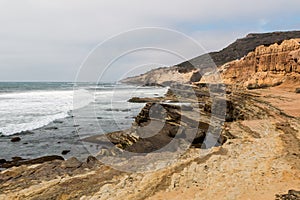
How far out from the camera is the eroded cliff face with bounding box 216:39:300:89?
109ft

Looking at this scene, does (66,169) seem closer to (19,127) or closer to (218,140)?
(218,140)

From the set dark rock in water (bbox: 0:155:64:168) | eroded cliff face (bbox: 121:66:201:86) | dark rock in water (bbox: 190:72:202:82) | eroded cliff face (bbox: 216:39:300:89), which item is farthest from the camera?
eroded cliff face (bbox: 121:66:201:86)

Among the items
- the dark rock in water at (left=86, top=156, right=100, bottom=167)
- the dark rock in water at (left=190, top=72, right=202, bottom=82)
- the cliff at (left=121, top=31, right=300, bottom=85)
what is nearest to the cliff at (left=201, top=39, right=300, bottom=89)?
the dark rock in water at (left=86, top=156, right=100, bottom=167)

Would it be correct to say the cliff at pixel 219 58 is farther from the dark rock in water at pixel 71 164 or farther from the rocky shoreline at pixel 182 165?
the dark rock in water at pixel 71 164

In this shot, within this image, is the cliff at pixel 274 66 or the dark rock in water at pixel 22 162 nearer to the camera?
the dark rock in water at pixel 22 162

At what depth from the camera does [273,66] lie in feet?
121

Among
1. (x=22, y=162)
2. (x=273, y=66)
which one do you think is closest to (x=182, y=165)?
(x=22, y=162)

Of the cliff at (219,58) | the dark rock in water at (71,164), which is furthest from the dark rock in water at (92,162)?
the cliff at (219,58)

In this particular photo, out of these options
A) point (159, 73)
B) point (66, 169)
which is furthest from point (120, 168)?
point (159, 73)

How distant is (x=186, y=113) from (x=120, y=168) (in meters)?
7.80

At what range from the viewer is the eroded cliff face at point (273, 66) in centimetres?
3320

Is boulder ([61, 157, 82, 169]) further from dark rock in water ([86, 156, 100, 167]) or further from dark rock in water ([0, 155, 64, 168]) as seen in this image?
dark rock in water ([0, 155, 64, 168])

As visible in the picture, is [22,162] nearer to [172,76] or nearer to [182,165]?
[182,165]

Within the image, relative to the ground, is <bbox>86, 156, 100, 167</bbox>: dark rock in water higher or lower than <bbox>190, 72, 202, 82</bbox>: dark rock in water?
lower
